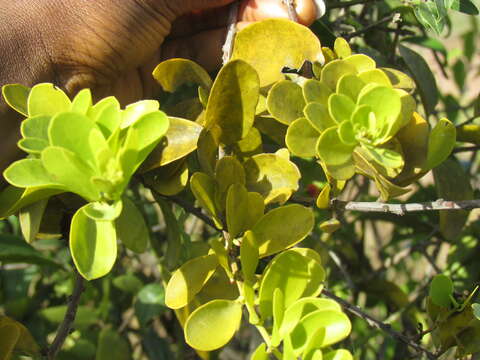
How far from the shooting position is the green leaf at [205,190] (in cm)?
55

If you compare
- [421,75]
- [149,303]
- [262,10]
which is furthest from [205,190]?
[149,303]

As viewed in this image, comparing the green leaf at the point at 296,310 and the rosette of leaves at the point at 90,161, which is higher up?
the rosette of leaves at the point at 90,161

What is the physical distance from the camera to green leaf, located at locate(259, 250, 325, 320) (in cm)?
55

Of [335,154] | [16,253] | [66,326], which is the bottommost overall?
[16,253]

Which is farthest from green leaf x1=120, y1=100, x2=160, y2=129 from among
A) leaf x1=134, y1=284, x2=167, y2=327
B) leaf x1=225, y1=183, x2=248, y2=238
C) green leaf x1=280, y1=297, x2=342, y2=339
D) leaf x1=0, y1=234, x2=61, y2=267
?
leaf x1=134, y1=284, x2=167, y2=327

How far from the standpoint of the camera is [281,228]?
58 centimetres

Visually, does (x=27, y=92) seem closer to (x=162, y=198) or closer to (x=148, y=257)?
(x=162, y=198)

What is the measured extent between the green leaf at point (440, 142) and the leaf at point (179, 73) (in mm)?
264

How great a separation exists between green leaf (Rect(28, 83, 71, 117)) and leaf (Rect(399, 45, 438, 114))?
1.87 ft

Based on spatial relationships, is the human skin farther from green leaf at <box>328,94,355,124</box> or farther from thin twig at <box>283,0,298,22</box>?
green leaf at <box>328,94,355,124</box>

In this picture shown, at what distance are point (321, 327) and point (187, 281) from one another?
149mm

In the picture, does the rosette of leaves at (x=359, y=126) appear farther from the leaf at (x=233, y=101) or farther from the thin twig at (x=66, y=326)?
the thin twig at (x=66, y=326)

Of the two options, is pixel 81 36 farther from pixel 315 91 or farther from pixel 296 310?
pixel 296 310

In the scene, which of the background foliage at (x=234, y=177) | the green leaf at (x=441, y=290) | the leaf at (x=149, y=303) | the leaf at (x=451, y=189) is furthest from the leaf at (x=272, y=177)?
the leaf at (x=149, y=303)
